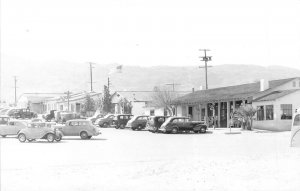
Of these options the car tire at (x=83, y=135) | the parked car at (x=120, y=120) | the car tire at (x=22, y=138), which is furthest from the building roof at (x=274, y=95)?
the car tire at (x=22, y=138)

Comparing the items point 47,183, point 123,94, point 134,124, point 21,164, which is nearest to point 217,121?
point 134,124

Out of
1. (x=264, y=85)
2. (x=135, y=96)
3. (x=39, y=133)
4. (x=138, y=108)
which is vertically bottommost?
(x=39, y=133)

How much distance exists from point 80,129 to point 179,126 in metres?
9.67

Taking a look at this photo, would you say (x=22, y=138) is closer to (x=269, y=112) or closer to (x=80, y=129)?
(x=80, y=129)

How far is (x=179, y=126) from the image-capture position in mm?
38250

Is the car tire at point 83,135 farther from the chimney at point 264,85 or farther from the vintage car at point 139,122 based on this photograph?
the chimney at point 264,85

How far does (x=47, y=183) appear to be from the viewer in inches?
482

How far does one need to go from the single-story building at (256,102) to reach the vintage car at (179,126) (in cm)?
632

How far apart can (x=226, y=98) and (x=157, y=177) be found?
117 ft

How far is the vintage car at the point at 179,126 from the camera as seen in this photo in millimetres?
38094

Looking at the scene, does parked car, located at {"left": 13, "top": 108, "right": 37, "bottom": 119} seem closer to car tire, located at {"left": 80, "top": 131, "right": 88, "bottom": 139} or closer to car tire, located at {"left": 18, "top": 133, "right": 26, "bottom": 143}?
car tire, located at {"left": 80, "top": 131, "right": 88, "bottom": 139}

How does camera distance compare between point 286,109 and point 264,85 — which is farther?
point 264,85

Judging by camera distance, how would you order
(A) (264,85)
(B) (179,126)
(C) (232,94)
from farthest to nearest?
1. (C) (232,94)
2. (A) (264,85)
3. (B) (179,126)

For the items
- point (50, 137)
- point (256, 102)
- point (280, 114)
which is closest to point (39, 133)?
point (50, 137)
